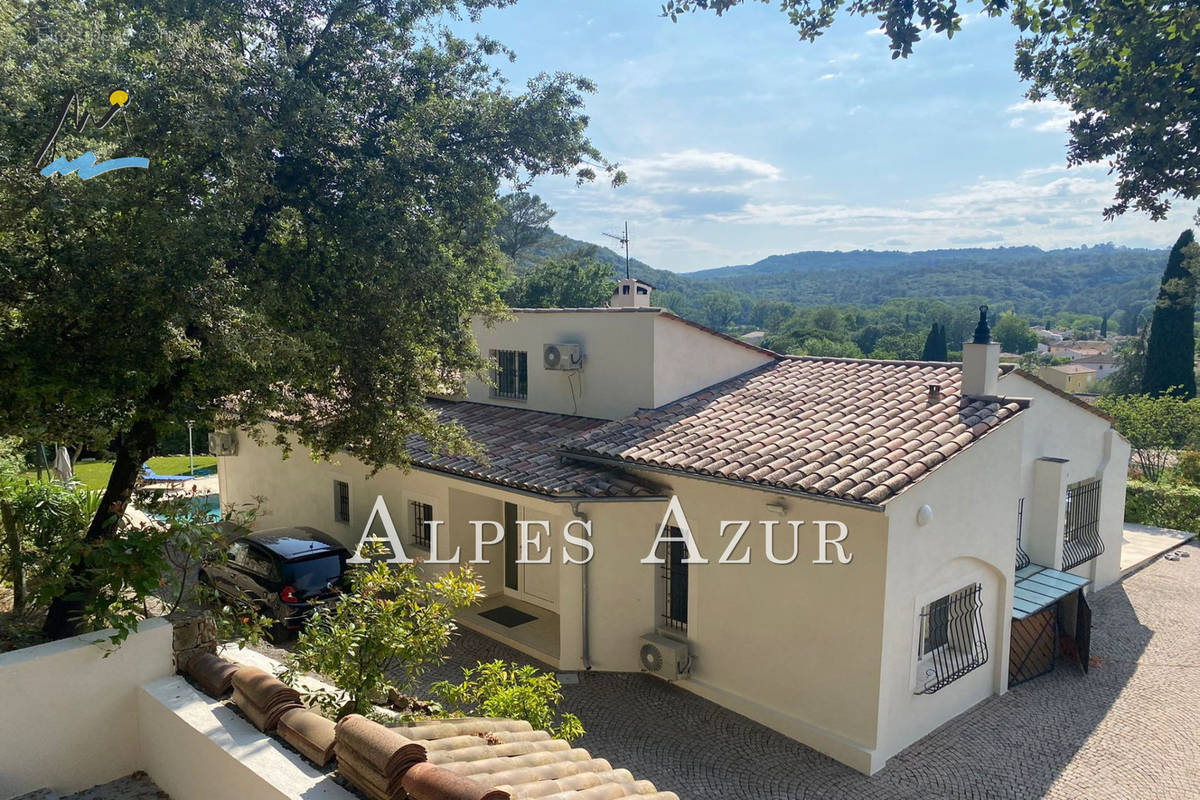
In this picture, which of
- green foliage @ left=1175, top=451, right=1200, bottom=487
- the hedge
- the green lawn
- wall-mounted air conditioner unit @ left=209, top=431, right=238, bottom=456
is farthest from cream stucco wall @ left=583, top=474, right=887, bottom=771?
green foliage @ left=1175, top=451, right=1200, bottom=487

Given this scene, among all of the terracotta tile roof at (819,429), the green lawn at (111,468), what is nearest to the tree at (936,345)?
the terracotta tile roof at (819,429)

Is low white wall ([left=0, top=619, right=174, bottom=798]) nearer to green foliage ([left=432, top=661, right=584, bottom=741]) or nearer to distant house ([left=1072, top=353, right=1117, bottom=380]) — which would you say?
green foliage ([left=432, top=661, right=584, bottom=741])

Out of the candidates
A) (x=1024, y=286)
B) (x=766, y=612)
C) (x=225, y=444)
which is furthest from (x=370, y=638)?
(x=1024, y=286)

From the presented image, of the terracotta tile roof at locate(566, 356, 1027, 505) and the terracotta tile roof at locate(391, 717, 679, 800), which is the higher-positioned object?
the terracotta tile roof at locate(566, 356, 1027, 505)

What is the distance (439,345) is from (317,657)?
6239 mm

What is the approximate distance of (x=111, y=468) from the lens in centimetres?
2472

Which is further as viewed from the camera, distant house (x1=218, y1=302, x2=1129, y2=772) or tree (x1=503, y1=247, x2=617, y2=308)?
tree (x1=503, y1=247, x2=617, y2=308)

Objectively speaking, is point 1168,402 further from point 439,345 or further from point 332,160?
point 332,160

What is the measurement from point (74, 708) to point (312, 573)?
7180 mm

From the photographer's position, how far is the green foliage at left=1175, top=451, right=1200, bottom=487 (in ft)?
80.3

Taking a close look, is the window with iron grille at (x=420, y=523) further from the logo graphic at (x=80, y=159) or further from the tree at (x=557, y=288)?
the tree at (x=557, y=288)

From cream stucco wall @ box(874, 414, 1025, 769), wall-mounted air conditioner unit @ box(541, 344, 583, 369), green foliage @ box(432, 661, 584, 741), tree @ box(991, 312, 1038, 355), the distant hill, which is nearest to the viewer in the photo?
green foliage @ box(432, 661, 584, 741)

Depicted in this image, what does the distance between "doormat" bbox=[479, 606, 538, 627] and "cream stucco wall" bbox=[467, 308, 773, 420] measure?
4195 mm

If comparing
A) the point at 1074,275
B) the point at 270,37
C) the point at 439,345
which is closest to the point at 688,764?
the point at 439,345
